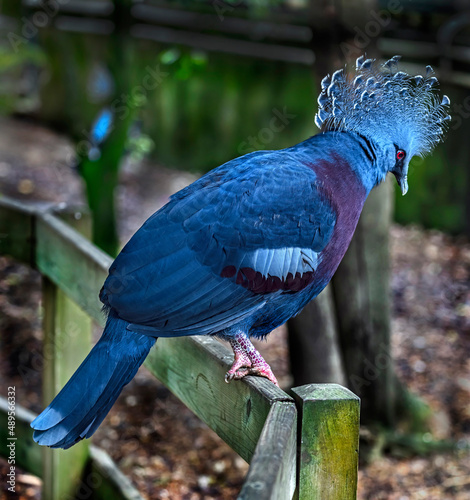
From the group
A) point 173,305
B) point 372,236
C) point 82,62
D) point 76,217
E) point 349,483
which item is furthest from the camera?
point 82,62

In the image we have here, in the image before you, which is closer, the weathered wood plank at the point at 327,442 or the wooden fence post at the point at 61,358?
the weathered wood plank at the point at 327,442

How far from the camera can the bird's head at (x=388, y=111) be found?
1.88 m

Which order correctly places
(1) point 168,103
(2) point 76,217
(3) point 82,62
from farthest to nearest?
(3) point 82,62 < (1) point 168,103 < (2) point 76,217

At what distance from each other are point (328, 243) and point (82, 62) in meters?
6.99

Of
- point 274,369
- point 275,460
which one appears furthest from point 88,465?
point 274,369

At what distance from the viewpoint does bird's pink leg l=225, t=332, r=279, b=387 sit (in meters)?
1.52

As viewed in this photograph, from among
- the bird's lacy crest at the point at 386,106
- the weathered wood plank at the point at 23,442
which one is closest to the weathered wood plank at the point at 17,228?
the weathered wood plank at the point at 23,442

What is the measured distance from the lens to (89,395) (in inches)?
59.8

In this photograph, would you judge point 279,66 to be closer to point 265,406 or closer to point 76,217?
point 76,217

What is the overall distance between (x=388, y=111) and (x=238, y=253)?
1.99 ft

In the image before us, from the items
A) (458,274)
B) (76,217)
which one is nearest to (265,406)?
(76,217)

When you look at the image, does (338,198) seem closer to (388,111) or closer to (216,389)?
(388,111)

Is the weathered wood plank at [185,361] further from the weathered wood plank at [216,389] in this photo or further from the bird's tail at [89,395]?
the bird's tail at [89,395]

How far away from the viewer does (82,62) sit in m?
8.09
